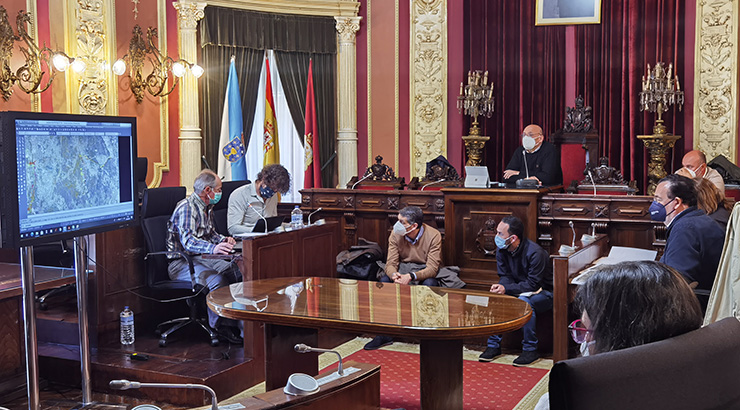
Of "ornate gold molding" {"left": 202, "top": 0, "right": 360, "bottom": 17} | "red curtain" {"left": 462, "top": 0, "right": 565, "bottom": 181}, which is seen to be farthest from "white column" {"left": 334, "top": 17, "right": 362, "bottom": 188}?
"red curtain" {"left": 462, "top": 0, "right": 565, "bottom": 181}

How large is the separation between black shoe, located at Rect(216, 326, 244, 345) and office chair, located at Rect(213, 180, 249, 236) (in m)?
1.14

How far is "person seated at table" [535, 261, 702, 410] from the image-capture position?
5.29 ft

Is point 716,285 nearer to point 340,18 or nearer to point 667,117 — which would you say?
point 667,117

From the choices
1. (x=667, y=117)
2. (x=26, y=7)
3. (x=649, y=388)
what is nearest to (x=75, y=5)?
(x=26, y=7)

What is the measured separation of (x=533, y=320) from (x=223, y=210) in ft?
8.41

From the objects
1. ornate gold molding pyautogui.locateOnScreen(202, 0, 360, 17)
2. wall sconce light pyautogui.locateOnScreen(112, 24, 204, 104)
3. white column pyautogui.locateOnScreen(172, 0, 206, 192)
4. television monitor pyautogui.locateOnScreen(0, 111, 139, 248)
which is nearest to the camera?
television monitor pyautogui.locateOnScreen(0, 111, 139, 248)

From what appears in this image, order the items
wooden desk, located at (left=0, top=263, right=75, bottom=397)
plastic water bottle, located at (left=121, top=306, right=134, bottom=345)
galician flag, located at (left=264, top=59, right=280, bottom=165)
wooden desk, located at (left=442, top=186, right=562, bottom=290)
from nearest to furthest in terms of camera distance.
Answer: wooden desk, located at (left=0, top=263, right=75, bottom=397), plastic water bottle, located at (left=121, top=306, right=134, bottom=345), wooden desk, located at (left=442, top=186, right=562, bottom=290), galician flag, located at (left=264, top=59, right=280, bottom=165)

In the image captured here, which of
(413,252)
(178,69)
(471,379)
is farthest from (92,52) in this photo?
(471,379)

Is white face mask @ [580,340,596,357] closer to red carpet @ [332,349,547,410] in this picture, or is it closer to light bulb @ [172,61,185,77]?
red carpet @ [332,349,547,410]

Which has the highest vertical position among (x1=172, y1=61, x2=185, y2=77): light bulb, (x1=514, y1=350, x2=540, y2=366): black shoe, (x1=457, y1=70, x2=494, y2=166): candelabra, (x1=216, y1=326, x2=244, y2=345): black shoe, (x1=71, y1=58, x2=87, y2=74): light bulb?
(x1=172, y1=61, x2=185, y2=77): light bulb

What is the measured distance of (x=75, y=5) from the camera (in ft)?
24.0

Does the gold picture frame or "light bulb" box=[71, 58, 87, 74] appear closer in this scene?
"light bulb" box=[71, 58, 87, 74]

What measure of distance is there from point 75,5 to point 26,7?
21.1 inches

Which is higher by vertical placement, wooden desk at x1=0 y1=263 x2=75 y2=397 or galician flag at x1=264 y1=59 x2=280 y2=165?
galician flag at x1=264 y1=59 x2=280 y2=165
